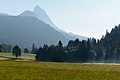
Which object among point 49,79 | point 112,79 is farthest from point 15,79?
point 112,79

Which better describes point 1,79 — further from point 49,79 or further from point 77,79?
point 77,79

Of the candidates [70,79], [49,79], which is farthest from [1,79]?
[70,79]

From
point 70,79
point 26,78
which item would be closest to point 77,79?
point 70,79

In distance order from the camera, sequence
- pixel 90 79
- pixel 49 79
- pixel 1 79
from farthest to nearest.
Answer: pixel 90 79
pixel 49 79
pixel 1 79

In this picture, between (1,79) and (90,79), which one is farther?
(90,79)

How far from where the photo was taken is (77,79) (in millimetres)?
40781

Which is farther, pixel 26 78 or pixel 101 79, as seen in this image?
pixel 101 79

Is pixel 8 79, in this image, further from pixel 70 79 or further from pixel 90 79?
pixel 90 79

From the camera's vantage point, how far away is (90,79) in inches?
1642

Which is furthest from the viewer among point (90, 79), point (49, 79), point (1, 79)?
point (90, 79)

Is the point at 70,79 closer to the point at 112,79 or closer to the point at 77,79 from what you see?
the point at 77,79

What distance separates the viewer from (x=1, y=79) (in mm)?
36250

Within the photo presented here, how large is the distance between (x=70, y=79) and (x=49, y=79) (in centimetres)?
300

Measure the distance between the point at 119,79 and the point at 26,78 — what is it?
494 inches
